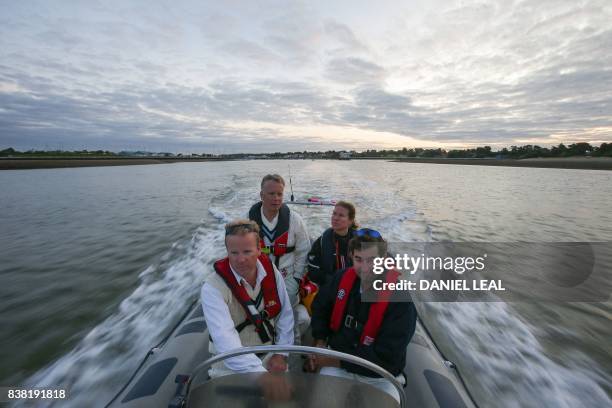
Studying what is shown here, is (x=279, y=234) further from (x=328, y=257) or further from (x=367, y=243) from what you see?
(x=367, y=243)

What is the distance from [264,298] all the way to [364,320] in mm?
702

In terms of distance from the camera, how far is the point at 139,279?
17.1ft

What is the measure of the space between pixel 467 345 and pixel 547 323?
4.51ft

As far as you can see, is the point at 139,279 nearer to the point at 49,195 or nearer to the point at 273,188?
the point at 273,188

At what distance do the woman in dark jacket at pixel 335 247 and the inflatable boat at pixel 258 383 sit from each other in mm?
905

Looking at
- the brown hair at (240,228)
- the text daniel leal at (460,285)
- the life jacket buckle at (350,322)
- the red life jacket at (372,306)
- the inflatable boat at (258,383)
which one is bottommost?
the text daniel leal at (460,285)

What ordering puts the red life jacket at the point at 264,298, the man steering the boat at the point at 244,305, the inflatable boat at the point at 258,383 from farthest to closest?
the red life jacket at the point at 264,298, the man steering the boat at the point at 244,305, the inflatable boat at the point at 258,383

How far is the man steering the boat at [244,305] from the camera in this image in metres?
1.69

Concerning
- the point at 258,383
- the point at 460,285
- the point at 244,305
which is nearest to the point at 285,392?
the point at 258,383

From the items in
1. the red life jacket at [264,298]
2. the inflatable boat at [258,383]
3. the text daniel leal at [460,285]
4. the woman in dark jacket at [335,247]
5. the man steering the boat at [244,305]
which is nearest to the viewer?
the inflatable boat at [258,383]

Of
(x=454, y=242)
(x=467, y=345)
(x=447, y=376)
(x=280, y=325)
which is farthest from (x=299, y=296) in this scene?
(x=454, y=242)

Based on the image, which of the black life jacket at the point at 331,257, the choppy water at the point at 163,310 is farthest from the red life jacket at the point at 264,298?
the choppy water at the point at 163,310

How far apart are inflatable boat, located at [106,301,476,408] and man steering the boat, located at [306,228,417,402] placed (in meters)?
0.25

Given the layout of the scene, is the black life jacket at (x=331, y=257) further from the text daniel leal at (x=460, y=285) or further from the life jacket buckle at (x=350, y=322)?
the text daniel leal at (x=460, y=285)
